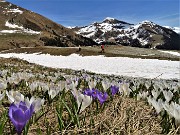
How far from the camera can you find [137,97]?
375 centimetres

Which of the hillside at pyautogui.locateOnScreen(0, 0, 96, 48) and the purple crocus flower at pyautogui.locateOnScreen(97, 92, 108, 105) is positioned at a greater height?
the hillside at pyautogui.locateOnScreen(0, 0, 96, 48)

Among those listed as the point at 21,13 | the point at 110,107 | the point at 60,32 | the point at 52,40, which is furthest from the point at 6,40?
the point at 110,107

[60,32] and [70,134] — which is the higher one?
[60,32]

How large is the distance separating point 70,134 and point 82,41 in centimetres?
19337

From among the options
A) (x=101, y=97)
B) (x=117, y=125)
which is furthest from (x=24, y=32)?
(x=117, y=125)

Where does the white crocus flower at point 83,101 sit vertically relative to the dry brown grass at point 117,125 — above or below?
above

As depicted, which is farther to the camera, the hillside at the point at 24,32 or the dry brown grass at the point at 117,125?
the hillside at the point at 24,32

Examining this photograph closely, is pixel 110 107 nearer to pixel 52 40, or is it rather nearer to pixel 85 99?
pixel 85 99

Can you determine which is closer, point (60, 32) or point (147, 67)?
point (147, 67)

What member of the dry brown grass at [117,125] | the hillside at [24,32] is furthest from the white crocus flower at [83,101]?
the hillside at [24,32]

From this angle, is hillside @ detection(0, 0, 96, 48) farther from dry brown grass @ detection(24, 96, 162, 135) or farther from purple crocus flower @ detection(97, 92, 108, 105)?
dry brown grass @ detection(24, 96, 162, 135)

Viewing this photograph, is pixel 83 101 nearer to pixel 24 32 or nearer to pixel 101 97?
pixel 101 97

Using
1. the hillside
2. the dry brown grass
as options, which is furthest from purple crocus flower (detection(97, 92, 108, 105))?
the hillside

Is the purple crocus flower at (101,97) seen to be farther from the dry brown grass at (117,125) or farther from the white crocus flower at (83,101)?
the white crocus flower at (83,101)
